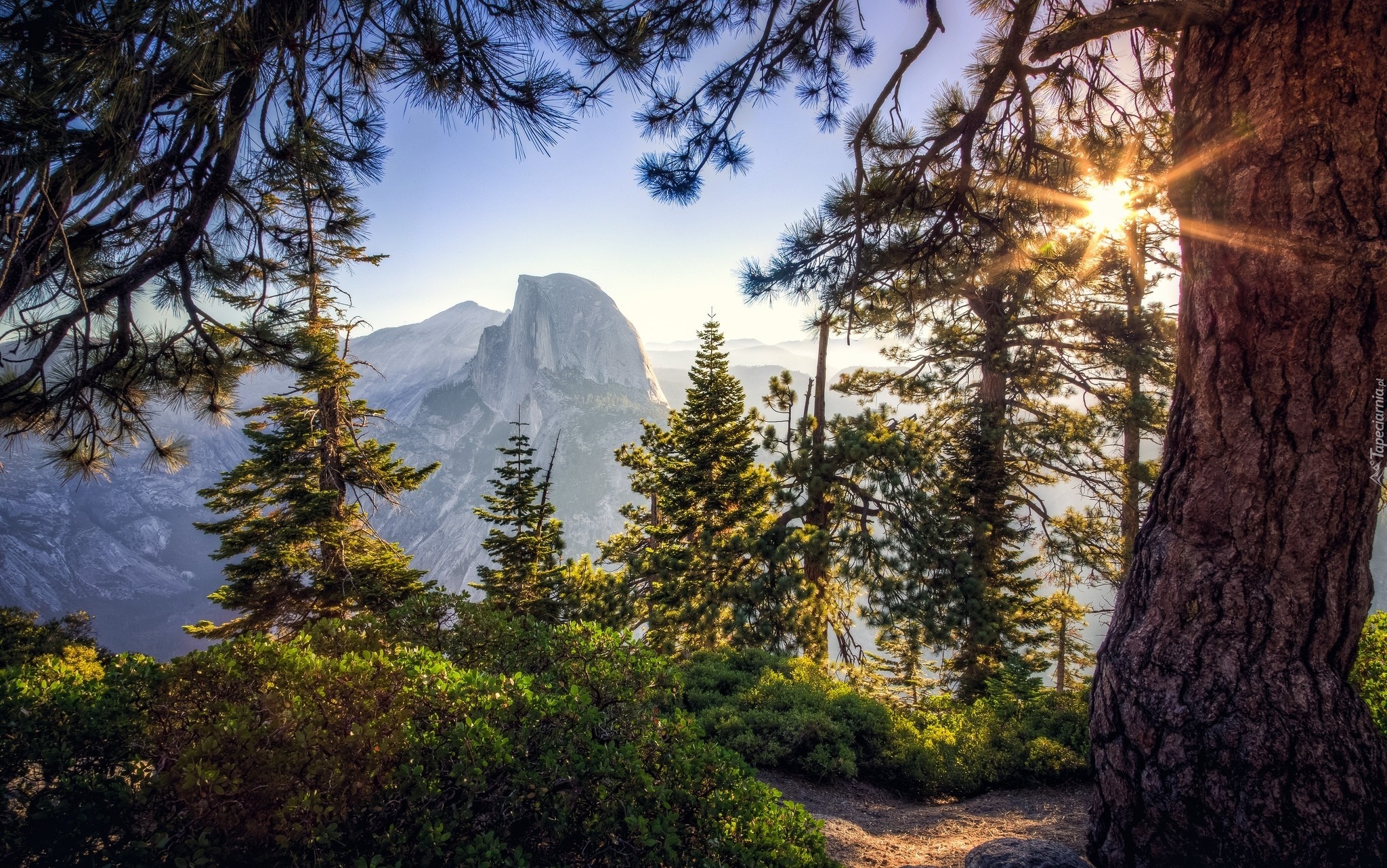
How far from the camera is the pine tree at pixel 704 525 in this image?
776cm

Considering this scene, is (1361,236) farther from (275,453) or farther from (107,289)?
(275,453)

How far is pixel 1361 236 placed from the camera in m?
2.18

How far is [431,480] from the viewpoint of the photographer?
3733 inches

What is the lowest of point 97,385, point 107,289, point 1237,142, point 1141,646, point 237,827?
point 237,827

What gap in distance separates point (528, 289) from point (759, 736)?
4104 inches

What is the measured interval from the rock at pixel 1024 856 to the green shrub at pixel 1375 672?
2.64 m

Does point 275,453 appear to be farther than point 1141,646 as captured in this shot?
Yes

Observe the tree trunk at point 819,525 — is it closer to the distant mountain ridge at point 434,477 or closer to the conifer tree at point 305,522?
the conifer tree at point 305,522

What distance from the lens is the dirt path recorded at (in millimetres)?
3234

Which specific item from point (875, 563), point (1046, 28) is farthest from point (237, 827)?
point (875, 563)

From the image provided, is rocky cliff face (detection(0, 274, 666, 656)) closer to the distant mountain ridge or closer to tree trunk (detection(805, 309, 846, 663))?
the distant mountain ridge

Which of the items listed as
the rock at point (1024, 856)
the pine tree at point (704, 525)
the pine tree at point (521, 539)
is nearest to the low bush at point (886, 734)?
the pine tree at point (704, 525)

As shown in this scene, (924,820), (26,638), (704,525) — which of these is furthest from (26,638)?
(924,820)

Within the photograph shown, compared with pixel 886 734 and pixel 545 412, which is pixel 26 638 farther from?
pixel 545 412
